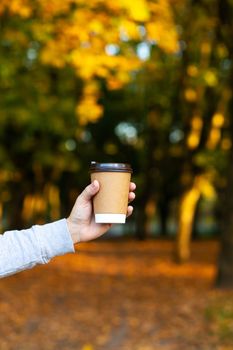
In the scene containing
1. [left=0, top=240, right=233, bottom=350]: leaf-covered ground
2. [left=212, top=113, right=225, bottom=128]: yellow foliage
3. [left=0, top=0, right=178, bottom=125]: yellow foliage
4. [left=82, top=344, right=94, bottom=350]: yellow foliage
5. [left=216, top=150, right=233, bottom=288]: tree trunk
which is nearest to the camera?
[left=82, top=344, right=94, bottom=350]: yellow foliage

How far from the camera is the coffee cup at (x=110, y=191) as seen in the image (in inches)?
121

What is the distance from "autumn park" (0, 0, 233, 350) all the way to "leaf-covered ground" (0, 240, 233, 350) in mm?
28

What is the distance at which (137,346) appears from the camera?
361 inches

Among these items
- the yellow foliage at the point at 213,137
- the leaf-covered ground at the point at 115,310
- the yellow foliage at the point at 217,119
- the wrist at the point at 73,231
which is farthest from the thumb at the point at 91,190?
the yellow foliage at the point at 213,137

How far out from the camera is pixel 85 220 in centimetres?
314

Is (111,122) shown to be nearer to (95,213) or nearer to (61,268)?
(61,268)

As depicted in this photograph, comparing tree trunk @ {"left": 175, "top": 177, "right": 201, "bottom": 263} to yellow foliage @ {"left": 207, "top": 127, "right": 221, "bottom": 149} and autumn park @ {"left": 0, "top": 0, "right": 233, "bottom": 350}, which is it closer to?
autumn park @ {"left": 0, "top": 0, "right": 233, "bottom": 350}

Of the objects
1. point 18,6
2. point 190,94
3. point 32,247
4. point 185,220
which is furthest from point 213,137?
point 32,247

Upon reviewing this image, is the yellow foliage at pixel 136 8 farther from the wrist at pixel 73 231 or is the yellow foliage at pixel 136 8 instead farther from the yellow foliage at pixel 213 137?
the yellow foliage at pixel 213 137

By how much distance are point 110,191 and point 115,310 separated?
9.73 m

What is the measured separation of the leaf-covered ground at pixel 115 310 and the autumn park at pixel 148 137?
0.03 m

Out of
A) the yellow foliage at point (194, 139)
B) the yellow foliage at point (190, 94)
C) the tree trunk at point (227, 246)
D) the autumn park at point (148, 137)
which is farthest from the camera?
the yellow foliage at point (194, 139)

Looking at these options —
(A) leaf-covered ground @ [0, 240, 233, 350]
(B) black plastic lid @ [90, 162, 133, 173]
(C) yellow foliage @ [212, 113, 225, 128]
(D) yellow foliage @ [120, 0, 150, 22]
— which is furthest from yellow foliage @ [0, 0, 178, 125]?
(C) yellow foliage @ [212, 113, 225, 128]

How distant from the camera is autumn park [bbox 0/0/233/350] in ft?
34.8
